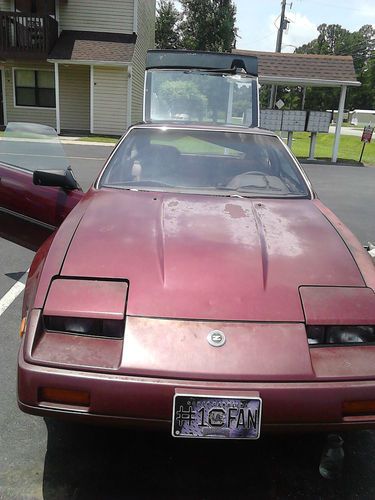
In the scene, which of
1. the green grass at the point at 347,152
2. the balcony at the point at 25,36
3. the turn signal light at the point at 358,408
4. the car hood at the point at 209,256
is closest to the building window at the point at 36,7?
the balcony at the point at 25,36

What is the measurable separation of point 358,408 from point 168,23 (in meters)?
41.5

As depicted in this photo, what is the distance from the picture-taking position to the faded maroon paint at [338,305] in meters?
2.13

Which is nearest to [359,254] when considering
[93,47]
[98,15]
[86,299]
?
[86,299]

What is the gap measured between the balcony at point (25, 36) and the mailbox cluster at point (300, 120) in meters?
9.77

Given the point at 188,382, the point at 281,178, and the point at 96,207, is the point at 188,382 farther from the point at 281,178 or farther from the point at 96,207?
the point at 281,178

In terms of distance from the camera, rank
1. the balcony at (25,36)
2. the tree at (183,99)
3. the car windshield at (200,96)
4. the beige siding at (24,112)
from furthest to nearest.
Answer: the beige siding at (24,112), the balcony at (25,36), the tree at (183,99), the car windshield at (200,96)

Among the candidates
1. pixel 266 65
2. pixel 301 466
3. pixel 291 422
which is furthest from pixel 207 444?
pixel 266 65

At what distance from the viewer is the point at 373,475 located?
2371 mm

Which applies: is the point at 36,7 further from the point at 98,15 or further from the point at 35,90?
the point at 35,90

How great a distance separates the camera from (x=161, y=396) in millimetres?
1910

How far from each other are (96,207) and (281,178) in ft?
4.77

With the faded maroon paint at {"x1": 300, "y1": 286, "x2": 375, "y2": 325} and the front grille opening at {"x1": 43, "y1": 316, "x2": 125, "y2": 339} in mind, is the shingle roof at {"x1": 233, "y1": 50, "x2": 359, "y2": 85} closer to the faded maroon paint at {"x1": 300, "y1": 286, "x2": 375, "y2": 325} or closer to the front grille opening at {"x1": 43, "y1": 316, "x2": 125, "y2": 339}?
the faded maroon paint at {"x1": 300, "y1": 286, "x2": 375, "y2": 325}

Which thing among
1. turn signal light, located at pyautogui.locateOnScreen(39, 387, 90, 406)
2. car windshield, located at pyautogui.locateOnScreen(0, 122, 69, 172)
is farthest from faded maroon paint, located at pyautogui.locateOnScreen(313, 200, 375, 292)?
car windshield, located at pyautogui.locateOnScreen(0, 122, 69, 172)

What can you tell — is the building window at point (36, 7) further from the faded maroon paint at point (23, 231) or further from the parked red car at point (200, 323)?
the parked red car at point (200, 323)
